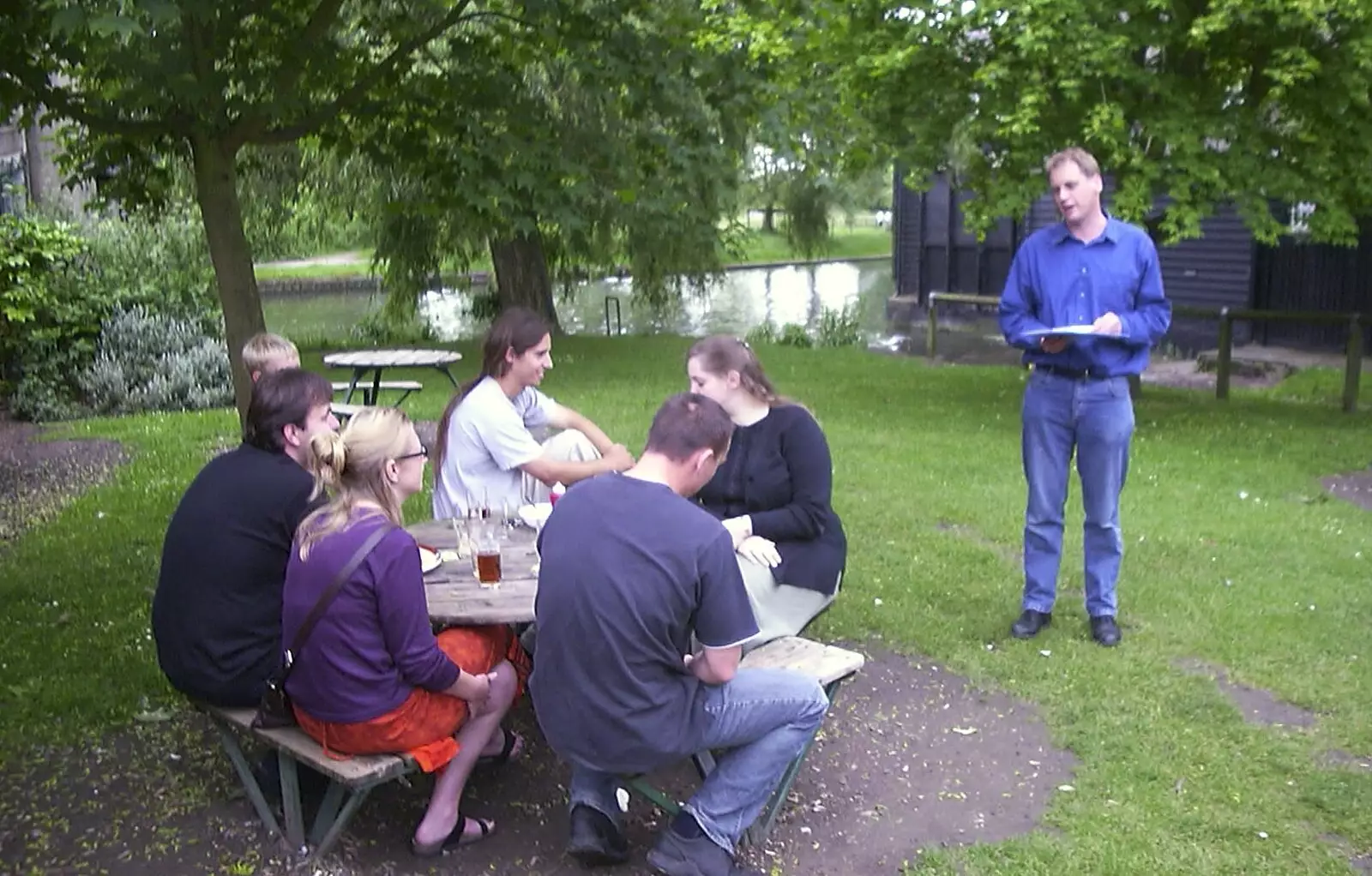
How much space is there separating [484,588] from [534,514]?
656mm

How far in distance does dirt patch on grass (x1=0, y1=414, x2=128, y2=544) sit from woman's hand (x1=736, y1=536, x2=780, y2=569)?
17.1ft

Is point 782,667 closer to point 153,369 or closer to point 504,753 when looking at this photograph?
point 504,753

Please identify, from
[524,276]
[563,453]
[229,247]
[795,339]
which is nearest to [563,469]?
[563,453]

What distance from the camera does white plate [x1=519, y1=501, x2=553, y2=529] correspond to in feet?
14.7

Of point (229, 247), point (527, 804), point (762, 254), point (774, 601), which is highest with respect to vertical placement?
point (229, 247)

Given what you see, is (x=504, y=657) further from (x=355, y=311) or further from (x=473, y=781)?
(x=355, y=311)

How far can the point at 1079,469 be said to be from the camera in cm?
524

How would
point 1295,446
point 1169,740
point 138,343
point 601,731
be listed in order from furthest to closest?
point 138,343 → point 1295,446 → point 1169,740 → point 601,731

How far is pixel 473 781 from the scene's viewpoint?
13.6 feet

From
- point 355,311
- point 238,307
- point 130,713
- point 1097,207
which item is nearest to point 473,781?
point 130,713

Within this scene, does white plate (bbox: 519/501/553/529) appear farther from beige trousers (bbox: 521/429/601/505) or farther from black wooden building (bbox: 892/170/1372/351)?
black wooden building (bbox: 892/170/1372/351)

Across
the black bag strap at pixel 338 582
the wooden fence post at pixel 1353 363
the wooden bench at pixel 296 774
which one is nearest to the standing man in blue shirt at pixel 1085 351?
the black bag strap at pixel 338 582

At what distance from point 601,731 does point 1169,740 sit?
7.49 ft

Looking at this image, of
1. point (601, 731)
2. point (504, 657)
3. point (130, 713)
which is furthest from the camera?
point (130, 713)
